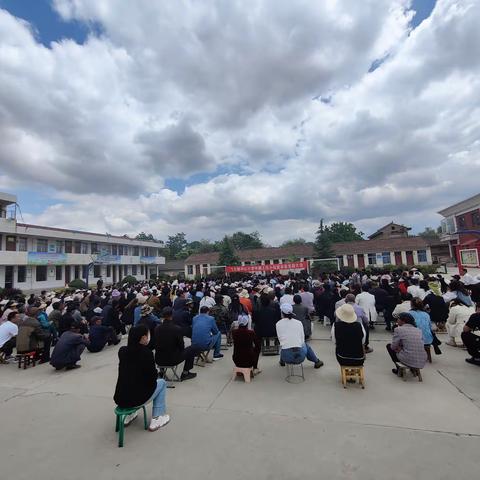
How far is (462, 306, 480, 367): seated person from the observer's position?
537cm

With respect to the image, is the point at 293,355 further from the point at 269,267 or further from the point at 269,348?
the point at 269,267

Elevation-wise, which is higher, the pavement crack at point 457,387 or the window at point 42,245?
the window at point 42,245

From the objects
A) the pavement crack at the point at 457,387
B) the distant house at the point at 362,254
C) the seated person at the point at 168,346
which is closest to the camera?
the pavement crack at the point at 457,387

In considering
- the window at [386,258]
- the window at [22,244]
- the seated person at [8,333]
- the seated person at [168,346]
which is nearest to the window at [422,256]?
the window at [386,258]

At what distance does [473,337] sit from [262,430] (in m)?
4.62

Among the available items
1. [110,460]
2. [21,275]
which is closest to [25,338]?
[110,460]

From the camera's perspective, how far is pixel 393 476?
2641 mm

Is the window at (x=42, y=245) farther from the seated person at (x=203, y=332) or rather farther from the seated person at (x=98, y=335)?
the seated person at (x=203, y=332)

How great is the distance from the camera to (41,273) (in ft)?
88.5

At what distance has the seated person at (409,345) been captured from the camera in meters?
4.69

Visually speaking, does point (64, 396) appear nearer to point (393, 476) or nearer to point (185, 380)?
point (185, 380)

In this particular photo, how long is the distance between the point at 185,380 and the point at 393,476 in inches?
139

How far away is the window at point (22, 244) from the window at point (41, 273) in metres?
1.99

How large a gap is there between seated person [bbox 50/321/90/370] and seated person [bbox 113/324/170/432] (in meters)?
3.35
